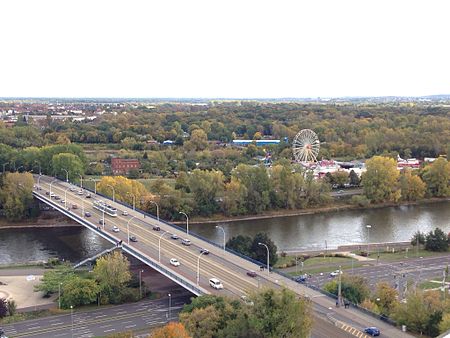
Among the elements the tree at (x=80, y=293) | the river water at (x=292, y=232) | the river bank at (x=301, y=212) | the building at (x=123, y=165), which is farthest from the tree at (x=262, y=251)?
the building at (x=123, y=165)

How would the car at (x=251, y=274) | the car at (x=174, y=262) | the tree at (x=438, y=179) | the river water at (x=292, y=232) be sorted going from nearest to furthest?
the car at (x=251, y=274)
the car at (x=174, y=262)
the river water at (x=292, y=232)
the tree at (x=438, y=179)

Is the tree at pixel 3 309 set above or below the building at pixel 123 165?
below

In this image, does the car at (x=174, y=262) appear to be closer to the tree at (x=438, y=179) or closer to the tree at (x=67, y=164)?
the tree at (x=67, y=164)

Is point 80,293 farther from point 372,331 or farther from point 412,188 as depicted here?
point 412,188

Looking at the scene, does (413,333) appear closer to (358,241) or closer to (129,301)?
(129,301)

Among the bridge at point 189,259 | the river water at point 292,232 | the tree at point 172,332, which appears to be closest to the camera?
the tree at point 172,332

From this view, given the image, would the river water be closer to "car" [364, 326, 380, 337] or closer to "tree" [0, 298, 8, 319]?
"tree" [0, 298, 8, 319]
